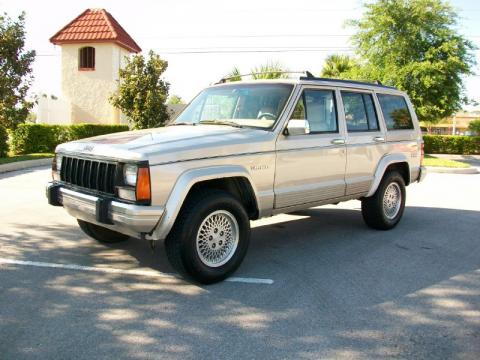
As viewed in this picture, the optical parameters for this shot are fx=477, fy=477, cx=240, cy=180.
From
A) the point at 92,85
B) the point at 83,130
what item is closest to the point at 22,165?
the point at 83,130

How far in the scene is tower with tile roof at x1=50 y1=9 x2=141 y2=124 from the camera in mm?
27062

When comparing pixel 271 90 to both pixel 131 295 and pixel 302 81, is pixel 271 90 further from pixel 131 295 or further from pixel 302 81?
pixel 131 295

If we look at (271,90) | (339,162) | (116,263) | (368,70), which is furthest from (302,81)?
(368,70)

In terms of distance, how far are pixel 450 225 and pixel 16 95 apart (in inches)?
589

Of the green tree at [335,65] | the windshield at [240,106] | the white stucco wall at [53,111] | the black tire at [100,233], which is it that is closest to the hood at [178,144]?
the windshield at [240,106]

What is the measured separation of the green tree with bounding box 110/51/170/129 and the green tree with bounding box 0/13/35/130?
6326mm

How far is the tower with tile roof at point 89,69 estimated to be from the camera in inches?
1065

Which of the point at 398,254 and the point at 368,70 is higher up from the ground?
the point at 368,70

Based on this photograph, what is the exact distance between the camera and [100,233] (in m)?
5.86

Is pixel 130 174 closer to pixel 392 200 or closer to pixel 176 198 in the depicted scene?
pixel 176 198

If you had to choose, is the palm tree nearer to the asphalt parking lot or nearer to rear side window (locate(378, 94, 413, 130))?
rear side window (locate(378, 94, 413, 130))

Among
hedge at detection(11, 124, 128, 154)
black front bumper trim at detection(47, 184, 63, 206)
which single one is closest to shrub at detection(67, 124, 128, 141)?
hedge at detection(11, 124, 128, 154)

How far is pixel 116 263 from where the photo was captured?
5273mm

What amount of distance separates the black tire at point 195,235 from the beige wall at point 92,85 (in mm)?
23863
